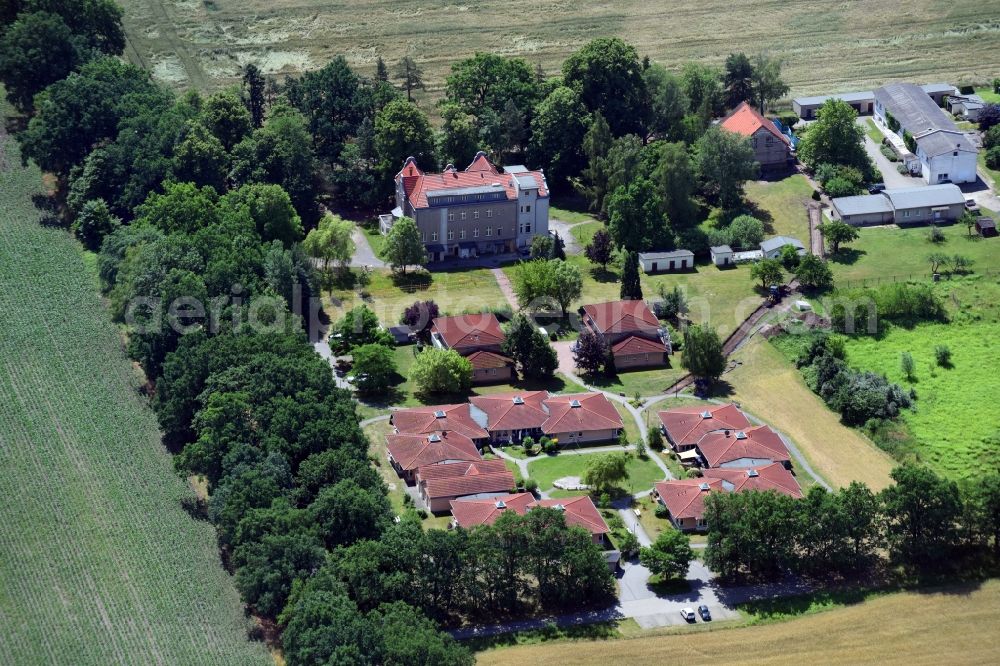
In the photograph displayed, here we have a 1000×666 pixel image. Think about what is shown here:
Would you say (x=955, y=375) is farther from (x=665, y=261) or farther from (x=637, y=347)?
(x=665, y=261)

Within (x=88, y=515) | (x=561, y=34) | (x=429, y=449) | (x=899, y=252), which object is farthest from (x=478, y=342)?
(x=561, y=34)

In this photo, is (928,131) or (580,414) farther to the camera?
(928,131)

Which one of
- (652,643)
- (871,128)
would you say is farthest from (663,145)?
(652,643)

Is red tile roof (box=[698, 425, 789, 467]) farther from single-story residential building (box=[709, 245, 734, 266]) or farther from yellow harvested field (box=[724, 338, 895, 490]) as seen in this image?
single-story residential building (box=[709, 245, 734, 266])

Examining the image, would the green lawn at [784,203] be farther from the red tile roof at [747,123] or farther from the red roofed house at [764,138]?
the red tile roof at [747,123]

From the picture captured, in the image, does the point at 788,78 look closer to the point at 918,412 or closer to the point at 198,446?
the point at 918,412
